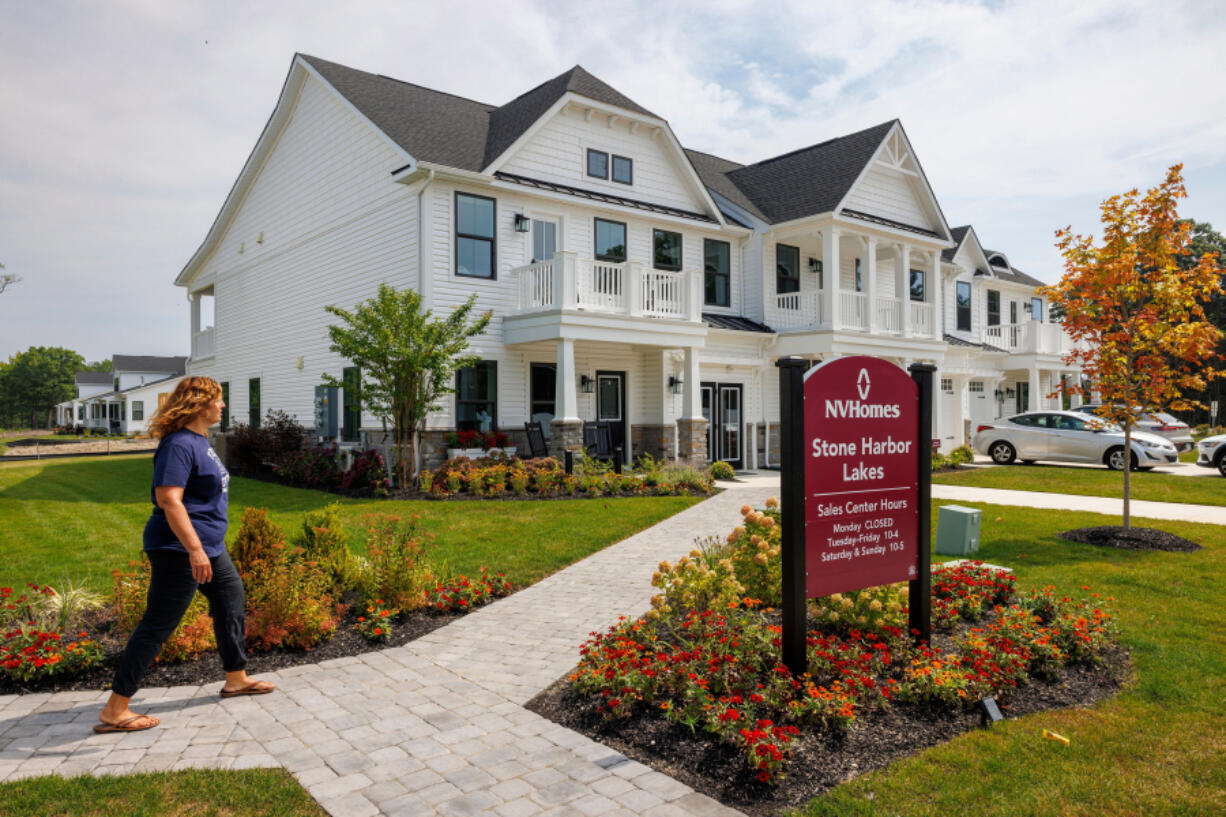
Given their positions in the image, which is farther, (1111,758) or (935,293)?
(935,293)

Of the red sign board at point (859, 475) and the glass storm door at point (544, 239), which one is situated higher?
the glass storm door at point (544, 239)

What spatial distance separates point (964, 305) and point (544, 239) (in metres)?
18.3

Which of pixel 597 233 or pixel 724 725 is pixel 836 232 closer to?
pixel 597 233

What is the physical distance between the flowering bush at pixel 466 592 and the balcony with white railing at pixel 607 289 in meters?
8.42

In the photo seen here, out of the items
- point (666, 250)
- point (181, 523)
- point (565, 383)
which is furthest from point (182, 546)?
point (666, 250)

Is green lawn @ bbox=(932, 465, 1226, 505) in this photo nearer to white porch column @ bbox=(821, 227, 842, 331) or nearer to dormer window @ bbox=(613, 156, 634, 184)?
white porch column @ bbox=(821, 227, 842, 331)

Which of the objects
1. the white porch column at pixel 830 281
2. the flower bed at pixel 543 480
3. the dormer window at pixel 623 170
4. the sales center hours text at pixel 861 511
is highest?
the dormer window at pixel 623 170

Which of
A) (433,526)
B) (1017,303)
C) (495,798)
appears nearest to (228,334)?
(433,526)

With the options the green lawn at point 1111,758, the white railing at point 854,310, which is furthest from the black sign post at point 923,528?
the white railing at point 854,310

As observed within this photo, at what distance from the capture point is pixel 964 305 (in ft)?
93.8

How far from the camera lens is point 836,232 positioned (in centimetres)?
2020

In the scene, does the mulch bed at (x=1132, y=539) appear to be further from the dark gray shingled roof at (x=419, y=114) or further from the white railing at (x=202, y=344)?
the white railing at (x=202, y=344)

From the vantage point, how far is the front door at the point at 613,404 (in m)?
18.5

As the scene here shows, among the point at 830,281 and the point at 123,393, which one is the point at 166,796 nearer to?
the point at 830,281
